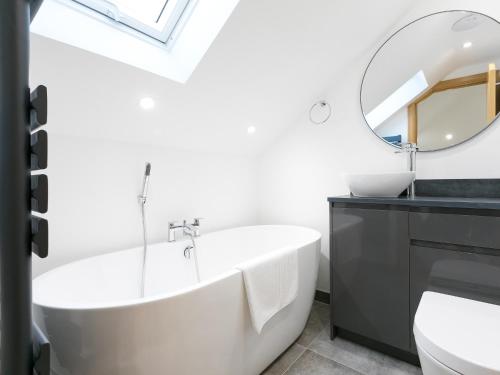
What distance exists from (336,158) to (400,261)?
104cm

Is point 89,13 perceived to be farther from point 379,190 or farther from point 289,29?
point 379,190

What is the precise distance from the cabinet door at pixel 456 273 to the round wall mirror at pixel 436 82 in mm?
814

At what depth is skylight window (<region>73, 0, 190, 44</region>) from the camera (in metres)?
1.42

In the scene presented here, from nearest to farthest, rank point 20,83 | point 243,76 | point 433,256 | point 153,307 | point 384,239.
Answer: point 20,83, point 153,307, point 433,256, point 384,239, point 243,76

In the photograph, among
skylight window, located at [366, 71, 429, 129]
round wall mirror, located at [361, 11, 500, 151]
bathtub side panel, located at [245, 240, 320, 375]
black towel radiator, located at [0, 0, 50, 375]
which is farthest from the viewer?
skylight window, located at [366, 71, 429, 129]

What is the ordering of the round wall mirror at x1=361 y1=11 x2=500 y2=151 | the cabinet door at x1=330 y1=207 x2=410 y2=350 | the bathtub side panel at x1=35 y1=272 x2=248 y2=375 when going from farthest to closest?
1. the round wall mirror at x1=361 y1=11 x2=500 y2=151
2. the cabinet door at x1=330 y1=207 x2=410 y2=350
3. the bathtub side panel at x1=35 y1=272 x2=248 y2=375

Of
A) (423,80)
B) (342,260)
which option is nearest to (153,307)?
(342,260)

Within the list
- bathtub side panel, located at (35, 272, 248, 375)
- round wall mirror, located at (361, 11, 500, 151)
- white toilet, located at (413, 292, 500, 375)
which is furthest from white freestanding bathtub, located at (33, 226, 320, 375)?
round wall mirror, located at (361, 11, 500, 151)

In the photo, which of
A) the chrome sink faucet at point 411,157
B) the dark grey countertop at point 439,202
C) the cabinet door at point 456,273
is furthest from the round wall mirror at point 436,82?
the cabinet door at point 456,273

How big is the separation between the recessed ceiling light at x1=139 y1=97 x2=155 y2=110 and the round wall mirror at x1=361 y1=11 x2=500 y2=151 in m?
1.60

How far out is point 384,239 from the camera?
4.83 ft

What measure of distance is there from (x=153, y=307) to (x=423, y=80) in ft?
7.18

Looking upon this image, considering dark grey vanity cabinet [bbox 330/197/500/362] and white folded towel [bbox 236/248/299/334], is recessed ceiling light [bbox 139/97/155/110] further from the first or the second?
dark grey vanity cabinet [bbox 330/197/500/362]

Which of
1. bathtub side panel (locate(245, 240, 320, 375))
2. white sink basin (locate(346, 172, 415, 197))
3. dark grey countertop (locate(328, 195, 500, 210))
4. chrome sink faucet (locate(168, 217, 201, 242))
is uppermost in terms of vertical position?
white sink basin (locate(346, 172, 415, 197))
